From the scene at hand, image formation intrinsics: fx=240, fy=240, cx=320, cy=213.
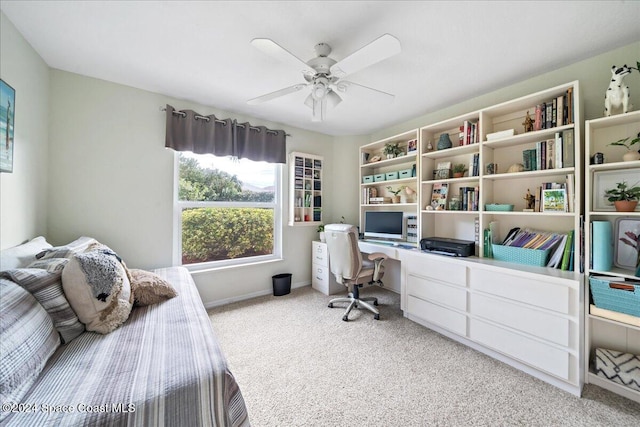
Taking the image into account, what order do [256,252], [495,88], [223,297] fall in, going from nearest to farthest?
1. [495,88]
2. [223,297]
3. [256,252]

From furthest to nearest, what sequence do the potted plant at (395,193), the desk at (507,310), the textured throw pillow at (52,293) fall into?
1. the potted plant at (395,193)
2. the desk at (507,310)
3. the textured throw pillow at (52,293)

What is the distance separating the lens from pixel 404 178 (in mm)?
3094

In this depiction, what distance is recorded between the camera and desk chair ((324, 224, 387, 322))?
2.57 m

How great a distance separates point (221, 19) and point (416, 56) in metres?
1.45

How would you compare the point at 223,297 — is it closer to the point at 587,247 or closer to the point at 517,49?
the point at 587,247

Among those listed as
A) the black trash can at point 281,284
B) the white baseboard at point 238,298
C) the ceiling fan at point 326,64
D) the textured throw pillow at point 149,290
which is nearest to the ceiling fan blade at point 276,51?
the ceiling fan at point 326,64

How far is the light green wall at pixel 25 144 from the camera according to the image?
156 cm

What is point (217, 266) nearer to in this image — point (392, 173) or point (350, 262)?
point (350, 262)

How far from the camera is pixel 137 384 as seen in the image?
34.6 inches

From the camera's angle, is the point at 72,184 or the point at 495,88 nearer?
the point at 72,184

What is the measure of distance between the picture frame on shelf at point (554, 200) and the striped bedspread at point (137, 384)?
2500 millimetres

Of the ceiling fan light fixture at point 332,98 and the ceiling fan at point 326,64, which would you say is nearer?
the ceiling fan at point 326,64

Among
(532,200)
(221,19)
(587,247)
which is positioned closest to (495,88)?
(532,200)

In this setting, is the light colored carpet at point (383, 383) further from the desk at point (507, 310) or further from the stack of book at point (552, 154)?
the stack of book at point (552, 154)
